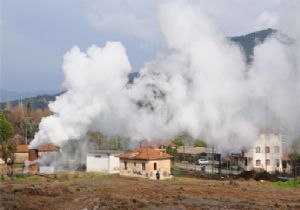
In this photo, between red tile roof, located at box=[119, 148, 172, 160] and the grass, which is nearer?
the grass

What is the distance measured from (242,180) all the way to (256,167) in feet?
31.6

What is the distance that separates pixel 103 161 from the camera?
50094mm

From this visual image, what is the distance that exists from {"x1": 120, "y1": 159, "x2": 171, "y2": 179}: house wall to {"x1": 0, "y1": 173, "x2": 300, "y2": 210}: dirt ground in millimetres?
4441

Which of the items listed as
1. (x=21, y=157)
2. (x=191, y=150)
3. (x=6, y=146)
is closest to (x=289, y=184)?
(x=6, y=146)

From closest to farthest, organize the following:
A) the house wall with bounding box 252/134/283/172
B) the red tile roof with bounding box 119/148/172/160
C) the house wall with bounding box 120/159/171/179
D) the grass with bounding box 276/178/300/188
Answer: the grass with bounding box 276/178/300/188, the house wall with bounding box 120/159/171/179, the red tile roof with bounding box 119/148/172/160, the house wall with bounding box 252/134/283/172

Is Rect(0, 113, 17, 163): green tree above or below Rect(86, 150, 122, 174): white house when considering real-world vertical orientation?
above

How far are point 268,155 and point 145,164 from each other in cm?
1438

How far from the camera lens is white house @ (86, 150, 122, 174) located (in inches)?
1944

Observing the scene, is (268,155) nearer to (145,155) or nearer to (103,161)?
(145,155)

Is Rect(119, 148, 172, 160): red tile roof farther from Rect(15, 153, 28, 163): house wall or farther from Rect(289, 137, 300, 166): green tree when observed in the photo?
Rect(15, 153, 28, 163): house wall

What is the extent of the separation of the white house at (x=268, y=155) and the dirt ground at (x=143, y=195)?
10.8 metres

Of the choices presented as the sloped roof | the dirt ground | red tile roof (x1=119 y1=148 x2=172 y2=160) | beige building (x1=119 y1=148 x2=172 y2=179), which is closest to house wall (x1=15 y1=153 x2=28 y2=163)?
the sloped roof

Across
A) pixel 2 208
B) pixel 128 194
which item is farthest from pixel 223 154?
pixel 2 208

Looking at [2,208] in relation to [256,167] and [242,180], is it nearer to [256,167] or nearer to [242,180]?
[242,180]
